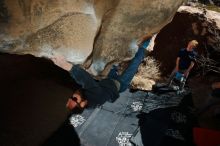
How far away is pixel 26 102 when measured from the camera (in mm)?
4980

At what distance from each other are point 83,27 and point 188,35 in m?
7.92

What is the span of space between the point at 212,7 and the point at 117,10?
8390 mm

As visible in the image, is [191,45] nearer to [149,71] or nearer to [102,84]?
[149,71]

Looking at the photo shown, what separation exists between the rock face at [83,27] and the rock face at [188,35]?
6838 millimetres

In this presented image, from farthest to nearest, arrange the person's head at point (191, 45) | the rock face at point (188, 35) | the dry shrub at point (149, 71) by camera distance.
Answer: the dry shrub at point (149, 71) → the rock face at point (188, 35) → the person's head at point (191, 45)

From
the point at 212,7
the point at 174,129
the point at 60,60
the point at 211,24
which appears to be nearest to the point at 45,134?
the point at 174,129

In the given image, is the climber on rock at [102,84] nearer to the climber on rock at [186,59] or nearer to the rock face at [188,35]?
the climber on rock at [186,59]

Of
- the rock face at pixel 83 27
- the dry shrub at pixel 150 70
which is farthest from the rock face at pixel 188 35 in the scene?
the rock face at pixel 83 27

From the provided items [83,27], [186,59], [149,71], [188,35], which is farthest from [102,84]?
[188,35]

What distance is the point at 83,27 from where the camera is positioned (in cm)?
224

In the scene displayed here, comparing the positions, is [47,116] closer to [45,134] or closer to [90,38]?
[45,134]

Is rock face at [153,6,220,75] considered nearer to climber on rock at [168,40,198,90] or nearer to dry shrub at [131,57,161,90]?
dry shrub at [131,57,161,90]

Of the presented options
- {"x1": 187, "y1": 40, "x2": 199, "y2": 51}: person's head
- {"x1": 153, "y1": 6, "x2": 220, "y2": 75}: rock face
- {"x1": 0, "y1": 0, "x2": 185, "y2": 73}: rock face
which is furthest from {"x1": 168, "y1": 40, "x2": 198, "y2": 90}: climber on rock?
→ {"x1": 0, "y1": 0, "x2": 185, "y2": 73}: rock face

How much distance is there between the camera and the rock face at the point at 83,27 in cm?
215
